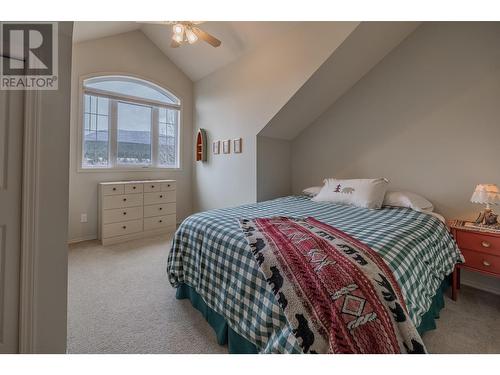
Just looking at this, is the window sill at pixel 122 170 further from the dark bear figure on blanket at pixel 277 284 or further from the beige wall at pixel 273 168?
the dark bear figure on blanket at pixel 277 284

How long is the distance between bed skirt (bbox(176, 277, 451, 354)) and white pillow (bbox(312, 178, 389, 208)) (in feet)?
2.99

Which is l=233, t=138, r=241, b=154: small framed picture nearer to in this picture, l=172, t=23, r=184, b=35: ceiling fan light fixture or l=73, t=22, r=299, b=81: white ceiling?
l=73, t=22, r=299, b=81: white ceiling

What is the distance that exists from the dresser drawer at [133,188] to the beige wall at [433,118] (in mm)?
2900

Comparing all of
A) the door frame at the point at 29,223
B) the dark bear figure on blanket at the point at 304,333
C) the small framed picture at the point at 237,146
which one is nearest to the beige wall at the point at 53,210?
the door frame at the point at 29,223

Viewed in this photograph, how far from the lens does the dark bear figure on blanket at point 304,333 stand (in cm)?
90

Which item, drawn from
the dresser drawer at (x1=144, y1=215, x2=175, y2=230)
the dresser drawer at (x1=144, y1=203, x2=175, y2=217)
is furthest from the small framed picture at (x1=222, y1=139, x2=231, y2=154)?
the dresser drawer at (x1=144, y1=215, x2=175, y2=230)

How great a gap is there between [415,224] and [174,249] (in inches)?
73.9

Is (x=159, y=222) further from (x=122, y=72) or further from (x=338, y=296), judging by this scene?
(x=338, y=296)

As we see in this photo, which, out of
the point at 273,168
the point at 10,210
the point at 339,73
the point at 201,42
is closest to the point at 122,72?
the point at 201,42

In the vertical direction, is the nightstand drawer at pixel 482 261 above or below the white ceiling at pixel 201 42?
below

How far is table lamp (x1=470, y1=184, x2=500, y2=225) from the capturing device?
1898 mm

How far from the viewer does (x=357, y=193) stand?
2480 mm

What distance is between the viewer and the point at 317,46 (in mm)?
2564
